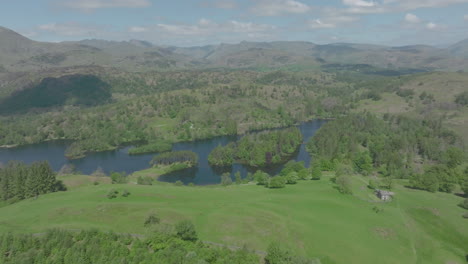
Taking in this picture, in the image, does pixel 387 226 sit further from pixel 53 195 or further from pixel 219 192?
pixel 53 195

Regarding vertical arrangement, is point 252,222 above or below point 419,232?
above

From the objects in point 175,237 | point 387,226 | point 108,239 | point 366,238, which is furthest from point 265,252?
point 387,226

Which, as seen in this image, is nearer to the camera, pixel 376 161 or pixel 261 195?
pixel 261 195

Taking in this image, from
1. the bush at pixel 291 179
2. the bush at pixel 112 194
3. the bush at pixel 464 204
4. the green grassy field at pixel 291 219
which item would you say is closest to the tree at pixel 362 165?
the bush at pixel 291 179

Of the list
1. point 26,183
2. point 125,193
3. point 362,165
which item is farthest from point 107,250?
point 362,165

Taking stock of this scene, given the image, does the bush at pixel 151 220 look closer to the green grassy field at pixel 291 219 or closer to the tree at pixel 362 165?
the green grassy field at pixel 291 219

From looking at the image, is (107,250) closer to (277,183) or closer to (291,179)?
(277,183)
